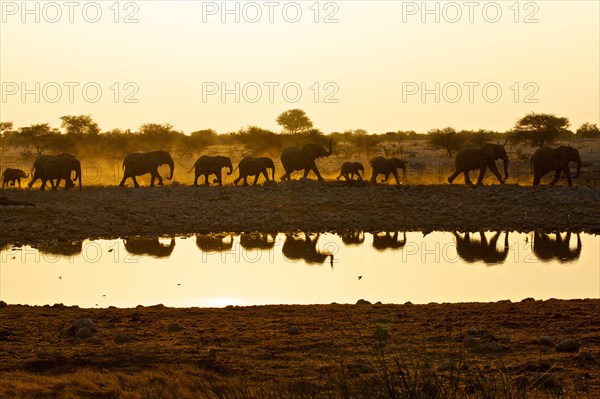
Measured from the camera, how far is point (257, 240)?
22.5 m

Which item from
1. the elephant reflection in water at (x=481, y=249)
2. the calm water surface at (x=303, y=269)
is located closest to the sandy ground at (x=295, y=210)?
the calm water surface at (x=303, y=269)

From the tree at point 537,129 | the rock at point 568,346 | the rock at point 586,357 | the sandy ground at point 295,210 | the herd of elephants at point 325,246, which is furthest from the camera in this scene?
the tree at point 537,129

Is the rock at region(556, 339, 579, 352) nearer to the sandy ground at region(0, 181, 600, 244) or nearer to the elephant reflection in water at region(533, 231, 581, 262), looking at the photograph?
the elephant reflection in water at region(533, 231, 581, 262)

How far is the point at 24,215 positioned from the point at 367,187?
1110 cm

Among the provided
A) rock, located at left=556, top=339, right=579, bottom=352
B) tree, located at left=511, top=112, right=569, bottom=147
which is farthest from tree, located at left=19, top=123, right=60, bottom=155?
rock, located at left=556, top=339, right=579, bottom=352

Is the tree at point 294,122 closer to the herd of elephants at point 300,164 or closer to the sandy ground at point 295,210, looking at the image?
the herd of elephants at point 300,164

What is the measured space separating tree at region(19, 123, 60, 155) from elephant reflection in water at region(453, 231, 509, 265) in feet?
118

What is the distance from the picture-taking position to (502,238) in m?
22.6

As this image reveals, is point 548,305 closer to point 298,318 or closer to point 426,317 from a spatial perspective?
point 426,317

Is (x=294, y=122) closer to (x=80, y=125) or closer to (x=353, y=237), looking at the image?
(x=80, y=125)

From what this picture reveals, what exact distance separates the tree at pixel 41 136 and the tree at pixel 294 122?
20974mm

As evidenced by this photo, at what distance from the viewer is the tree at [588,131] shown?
7756 cm

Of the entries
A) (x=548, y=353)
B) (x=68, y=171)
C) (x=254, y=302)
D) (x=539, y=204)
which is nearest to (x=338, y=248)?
(x=254, y=302)

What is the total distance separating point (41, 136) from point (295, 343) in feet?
155
